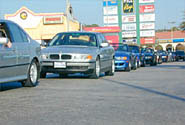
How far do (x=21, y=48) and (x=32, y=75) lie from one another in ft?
3.08

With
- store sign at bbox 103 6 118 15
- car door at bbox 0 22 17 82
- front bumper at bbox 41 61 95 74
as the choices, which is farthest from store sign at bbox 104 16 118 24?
car door at bbox 0 22 17 82

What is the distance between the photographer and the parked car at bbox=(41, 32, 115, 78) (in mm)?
11875

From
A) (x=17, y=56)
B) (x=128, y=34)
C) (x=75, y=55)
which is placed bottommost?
(x=75, y=55)

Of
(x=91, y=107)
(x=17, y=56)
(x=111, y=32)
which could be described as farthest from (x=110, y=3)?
(x=91, y=107)

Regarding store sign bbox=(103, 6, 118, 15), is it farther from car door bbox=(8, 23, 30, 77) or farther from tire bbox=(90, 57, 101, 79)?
car door bbox=(8, 23, 30, 77)

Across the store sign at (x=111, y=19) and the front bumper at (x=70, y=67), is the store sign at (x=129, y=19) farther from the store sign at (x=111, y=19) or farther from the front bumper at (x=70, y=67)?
the front bumper at (x=70, y=67)

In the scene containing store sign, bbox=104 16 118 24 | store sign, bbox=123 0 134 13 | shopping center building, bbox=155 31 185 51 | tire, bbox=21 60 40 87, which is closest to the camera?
tire, bbox=21 60 40 87

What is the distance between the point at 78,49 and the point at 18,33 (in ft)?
10.5

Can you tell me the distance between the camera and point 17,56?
28.9ft

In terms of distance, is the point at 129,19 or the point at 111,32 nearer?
the point at 129,19

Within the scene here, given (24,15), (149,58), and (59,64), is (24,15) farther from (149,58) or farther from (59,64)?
(59,64)

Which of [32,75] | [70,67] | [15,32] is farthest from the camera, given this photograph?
[70,67]

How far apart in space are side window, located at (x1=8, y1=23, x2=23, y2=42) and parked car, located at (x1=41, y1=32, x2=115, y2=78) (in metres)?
2.59

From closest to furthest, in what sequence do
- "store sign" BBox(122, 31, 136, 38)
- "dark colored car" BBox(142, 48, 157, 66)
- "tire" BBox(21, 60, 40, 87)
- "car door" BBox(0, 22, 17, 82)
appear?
1. "car door" BBox(0, 22, 17, 82)
2. "tire" BBox(21, 60, 40, 87)
3. "dark colored car" BBox(142, 48, 157, 66)
4. "store sign" BBox(122, 31, 136, 38)
